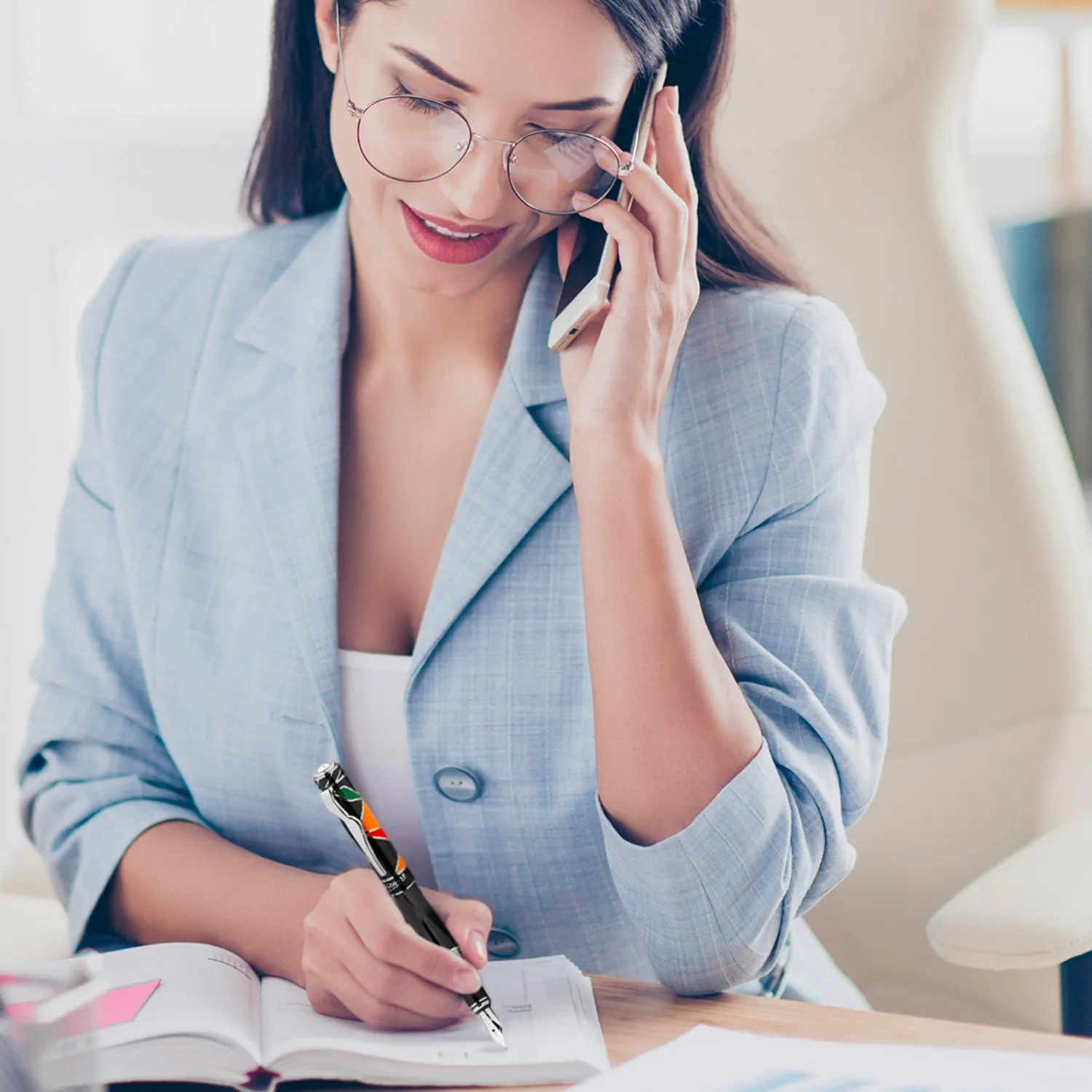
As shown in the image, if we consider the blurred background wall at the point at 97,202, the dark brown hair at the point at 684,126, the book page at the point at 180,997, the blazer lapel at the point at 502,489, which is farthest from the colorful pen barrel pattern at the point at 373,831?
the blurred background wall at the point at 97,202

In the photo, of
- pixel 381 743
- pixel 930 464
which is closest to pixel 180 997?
pixel 381 743

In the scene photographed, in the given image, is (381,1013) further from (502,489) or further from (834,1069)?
(502,489)

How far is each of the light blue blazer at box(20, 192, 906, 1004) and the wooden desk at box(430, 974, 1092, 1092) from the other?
0.16 feet

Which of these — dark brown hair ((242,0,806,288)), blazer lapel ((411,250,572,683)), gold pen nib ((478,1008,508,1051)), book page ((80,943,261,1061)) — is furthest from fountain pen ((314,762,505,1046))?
dark brown hair ((242,0,806,288))

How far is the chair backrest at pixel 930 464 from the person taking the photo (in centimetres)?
123

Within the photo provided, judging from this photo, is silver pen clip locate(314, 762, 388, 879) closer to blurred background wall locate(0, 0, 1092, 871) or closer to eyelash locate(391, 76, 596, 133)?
eyelash locate(391, 76, 596, 133)

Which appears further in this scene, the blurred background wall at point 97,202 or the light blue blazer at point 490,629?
the blurred background wall at point 97,202

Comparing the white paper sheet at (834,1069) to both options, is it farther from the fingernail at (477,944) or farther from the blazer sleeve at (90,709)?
the blazer sleeve at (90,709)

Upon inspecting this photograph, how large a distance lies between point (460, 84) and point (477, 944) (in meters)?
0.57

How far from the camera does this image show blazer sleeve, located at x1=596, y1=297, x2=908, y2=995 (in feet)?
2.73

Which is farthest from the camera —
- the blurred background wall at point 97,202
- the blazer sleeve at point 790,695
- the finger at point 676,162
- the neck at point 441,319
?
the blurred background wall at point 97,202

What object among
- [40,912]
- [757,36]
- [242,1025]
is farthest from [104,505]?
[757,36]

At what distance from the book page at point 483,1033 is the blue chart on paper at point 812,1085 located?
87 millimetres

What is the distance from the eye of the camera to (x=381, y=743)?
39.6 inches
